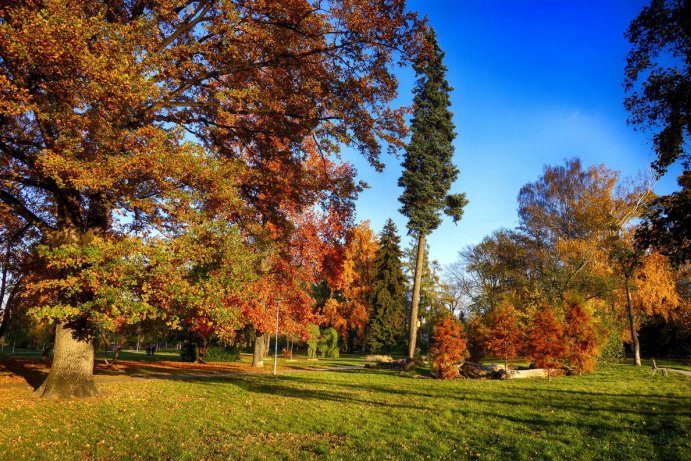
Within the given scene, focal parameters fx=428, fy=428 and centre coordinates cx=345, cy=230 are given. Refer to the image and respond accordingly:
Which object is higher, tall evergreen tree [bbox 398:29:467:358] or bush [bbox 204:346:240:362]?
tall evergreen tree [bbox 398:29:467:358]

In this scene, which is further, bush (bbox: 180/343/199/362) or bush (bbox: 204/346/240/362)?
bush (bbox: 204/346/240/362)

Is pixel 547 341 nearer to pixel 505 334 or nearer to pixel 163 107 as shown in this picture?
pixel 505 334

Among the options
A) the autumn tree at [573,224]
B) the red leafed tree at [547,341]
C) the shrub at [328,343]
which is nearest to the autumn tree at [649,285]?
the autumn tree at [573,224]

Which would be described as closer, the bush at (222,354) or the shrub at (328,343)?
the bush at (222,354)

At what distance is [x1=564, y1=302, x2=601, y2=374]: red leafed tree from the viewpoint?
2142 centimetres

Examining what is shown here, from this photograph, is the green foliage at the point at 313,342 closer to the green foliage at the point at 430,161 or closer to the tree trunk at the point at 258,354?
the tree trunk at the point at 258,354

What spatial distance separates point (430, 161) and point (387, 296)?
27.9 metres

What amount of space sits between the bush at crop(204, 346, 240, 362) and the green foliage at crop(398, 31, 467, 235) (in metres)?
17.1

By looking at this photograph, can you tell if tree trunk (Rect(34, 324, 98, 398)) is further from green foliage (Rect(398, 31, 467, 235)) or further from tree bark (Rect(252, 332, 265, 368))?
green foliage (Rect(398, 31, 467, 235))

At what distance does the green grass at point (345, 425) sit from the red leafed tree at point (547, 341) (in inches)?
266

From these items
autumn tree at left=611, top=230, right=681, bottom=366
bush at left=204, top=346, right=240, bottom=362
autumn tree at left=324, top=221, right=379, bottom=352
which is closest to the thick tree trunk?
bush at left=204, top=346, right=240, bottom=362

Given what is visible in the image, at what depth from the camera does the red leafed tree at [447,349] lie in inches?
826

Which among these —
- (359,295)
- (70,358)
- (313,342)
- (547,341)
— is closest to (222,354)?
(313,342)

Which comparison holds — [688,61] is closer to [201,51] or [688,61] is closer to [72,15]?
[201,51]
